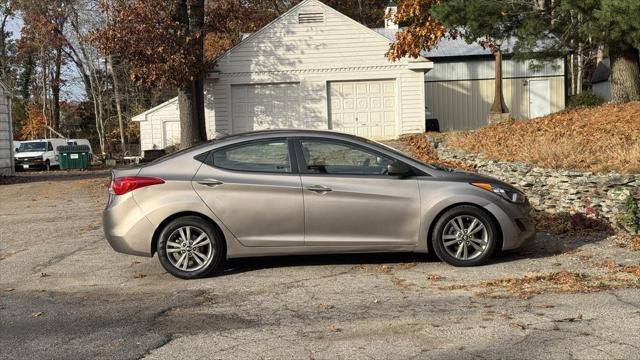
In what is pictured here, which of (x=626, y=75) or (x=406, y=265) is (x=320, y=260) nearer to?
(x=406, y=265)

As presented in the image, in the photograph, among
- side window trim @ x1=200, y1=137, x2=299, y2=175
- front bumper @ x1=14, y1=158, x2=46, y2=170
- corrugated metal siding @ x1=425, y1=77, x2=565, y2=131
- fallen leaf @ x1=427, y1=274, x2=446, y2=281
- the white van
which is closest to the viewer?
fallen leaf @ x1=427, y1=274, x2=446, y2=281

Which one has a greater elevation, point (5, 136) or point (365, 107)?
point (365, 107)

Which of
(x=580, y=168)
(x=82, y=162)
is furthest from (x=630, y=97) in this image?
(x=82, y=162)

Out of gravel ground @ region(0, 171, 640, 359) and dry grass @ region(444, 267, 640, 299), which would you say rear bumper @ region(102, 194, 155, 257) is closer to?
gravel ground @ region(0, 171, 640, 359)

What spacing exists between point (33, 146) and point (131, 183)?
104 feet

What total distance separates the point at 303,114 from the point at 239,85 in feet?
8.52

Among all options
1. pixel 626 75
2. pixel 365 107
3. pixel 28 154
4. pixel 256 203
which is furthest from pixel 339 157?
pixel 28 154

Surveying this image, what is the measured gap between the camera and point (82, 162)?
33.5 meters

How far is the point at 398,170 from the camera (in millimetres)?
7488

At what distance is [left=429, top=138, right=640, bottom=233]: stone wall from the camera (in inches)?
354

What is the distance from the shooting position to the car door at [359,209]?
293 inches

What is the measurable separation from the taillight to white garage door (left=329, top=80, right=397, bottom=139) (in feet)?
57.7

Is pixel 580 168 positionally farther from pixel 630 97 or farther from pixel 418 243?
pixel 630 97

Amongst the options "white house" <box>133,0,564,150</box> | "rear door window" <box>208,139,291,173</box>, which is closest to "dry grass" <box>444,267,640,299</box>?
"rear door window" <box>208,139,291,173</box>
